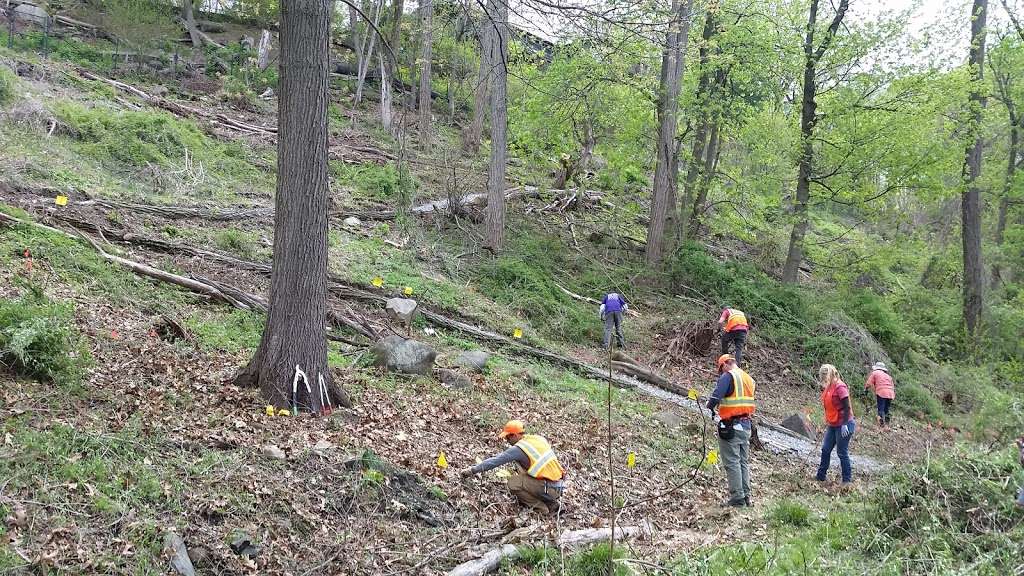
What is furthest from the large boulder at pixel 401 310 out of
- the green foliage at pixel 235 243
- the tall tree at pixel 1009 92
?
the tall tree at pixel 1009 92

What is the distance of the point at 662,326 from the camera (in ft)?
49.4

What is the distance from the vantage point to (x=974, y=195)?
1942cm

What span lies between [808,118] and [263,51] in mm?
21185

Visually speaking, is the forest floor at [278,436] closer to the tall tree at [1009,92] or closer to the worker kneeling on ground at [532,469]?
the worker kneeling on ground at [532,469]

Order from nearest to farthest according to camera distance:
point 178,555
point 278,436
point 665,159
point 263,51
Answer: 1. point 178,555
2. point 278,436
3. point 665,159
4. point 263,51

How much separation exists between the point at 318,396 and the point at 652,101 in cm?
1221

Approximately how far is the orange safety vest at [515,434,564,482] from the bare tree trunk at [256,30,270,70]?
82.3 feet

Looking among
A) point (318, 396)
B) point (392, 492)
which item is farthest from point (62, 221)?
point (392, 492)

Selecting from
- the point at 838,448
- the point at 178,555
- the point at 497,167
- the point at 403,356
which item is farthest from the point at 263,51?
the point at 178,555

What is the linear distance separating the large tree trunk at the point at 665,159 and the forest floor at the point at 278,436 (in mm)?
4200

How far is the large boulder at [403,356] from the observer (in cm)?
902

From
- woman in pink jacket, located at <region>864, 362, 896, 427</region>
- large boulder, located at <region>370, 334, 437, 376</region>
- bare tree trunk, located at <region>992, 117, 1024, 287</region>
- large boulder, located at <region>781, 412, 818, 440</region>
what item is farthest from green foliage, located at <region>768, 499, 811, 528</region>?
bare tree trunk, located at <region>992, 117, 1024, 287</region>

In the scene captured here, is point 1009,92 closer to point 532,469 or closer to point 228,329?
point 532,469

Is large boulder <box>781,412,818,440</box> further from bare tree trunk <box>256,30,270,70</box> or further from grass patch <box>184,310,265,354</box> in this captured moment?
bare tree trunk <box>256,30,270,70</box>
